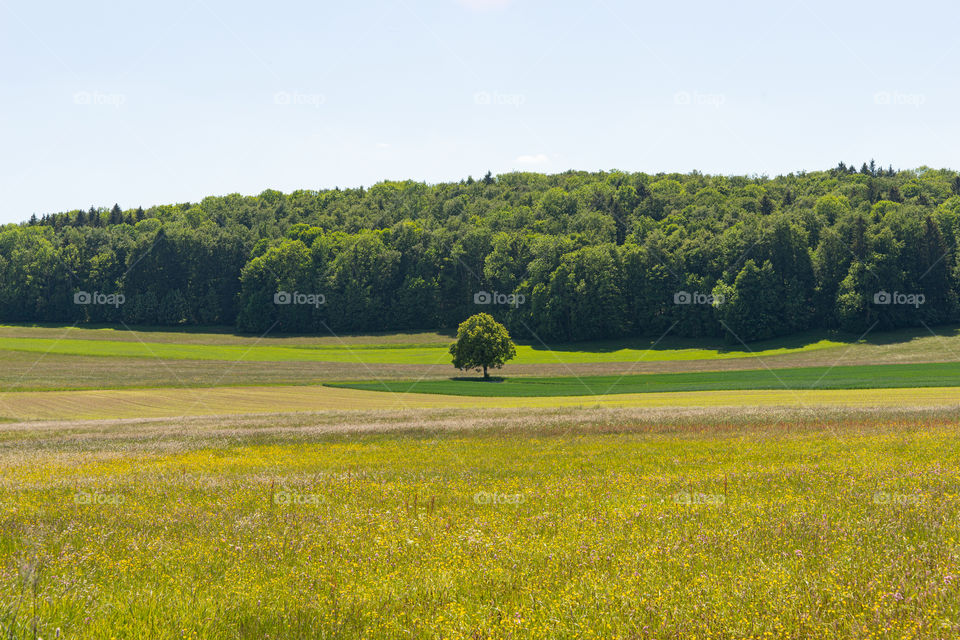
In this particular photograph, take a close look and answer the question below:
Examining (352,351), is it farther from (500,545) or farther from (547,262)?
(500,545)

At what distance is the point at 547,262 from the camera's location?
12725cm

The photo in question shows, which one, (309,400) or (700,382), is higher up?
(700,382)

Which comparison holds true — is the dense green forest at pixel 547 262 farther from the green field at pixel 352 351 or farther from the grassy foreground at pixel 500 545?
the grassy foreground at pixel 500 545

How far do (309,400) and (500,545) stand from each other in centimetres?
4856

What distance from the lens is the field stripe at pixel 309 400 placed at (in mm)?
43062

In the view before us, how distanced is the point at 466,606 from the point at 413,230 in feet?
481

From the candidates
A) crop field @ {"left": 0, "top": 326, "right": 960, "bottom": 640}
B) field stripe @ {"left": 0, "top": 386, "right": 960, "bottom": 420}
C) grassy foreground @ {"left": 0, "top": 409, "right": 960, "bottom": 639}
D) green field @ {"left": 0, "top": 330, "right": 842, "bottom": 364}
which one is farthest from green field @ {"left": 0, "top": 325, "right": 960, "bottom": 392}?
grassy foreground @ {"left": 0, "top": 409, "right": 960, "bottom": 639}

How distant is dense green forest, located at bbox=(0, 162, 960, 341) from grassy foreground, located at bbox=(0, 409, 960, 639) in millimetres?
96785

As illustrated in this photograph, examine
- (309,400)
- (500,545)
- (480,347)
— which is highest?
(500,545)

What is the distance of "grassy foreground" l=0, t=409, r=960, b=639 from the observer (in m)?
6.35

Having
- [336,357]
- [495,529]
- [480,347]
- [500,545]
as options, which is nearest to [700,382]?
[480,347]

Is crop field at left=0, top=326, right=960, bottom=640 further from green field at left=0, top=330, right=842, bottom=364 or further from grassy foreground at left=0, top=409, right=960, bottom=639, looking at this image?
green field at left=0, top=330, right=842, bottom=364

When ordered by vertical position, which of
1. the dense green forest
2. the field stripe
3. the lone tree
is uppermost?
the dense green forest

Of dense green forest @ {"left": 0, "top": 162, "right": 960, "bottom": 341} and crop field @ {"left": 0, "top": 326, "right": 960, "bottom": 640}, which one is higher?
dense green forest @ {"left": 0, "top": 162, "right": 960, "bottom": 341}
